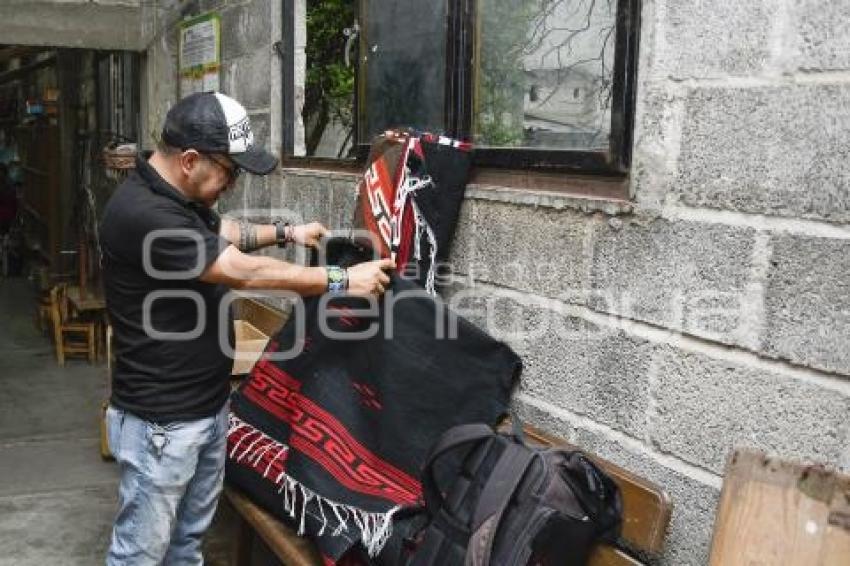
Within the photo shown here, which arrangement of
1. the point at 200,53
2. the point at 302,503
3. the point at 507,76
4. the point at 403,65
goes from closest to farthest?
the point at 302,503 → the point at 507,76 → the point at 403,65 → the point at 200,53

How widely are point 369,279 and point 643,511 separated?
110 centimetres

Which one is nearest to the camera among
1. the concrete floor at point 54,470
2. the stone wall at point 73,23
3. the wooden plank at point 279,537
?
the wooden plank at point 279,537

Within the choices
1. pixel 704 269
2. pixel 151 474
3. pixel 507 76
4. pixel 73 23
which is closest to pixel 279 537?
pixel 151 474

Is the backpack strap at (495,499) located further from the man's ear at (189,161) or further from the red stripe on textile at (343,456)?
the man's ear at (189,161)

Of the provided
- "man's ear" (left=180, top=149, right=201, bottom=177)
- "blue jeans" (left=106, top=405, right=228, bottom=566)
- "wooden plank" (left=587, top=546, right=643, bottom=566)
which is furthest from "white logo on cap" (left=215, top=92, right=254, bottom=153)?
→ "wooden plank" (left=587, top=546, right=643, bottom=566)

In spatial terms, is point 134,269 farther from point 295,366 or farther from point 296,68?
point 296,68

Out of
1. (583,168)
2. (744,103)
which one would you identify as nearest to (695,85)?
(744,103)

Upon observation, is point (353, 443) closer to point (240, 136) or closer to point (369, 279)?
point (369, 279)

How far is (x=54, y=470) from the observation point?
4992mm

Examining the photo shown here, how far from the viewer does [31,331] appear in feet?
28.3

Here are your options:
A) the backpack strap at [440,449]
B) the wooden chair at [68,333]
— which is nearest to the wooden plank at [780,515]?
the backpack strap at [440,449]

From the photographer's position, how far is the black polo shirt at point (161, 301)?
8.76 feet

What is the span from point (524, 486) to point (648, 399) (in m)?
0.48

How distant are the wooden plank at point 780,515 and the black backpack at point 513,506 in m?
0.46
